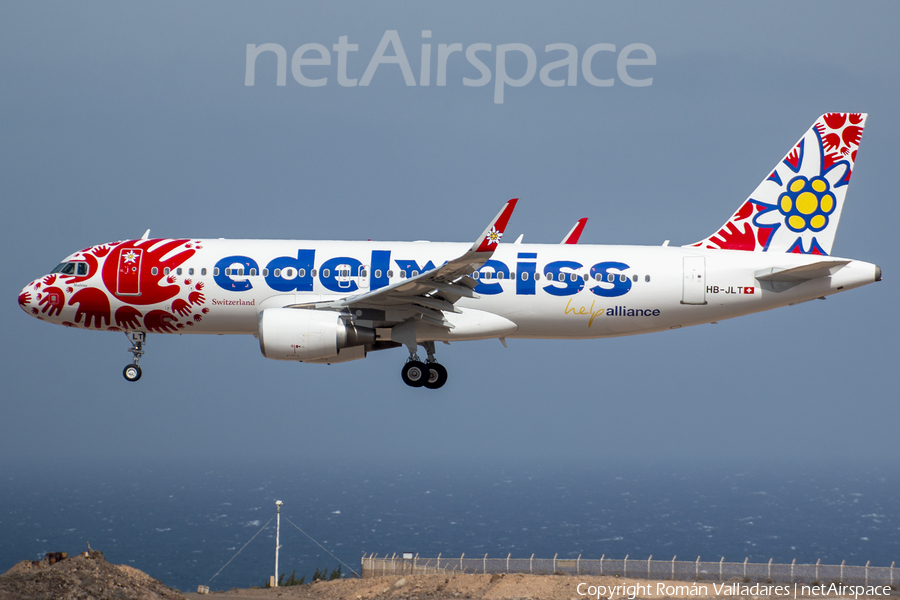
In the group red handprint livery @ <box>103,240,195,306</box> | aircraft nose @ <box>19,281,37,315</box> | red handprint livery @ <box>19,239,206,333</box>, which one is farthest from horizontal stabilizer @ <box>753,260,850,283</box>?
aircraft nose @ <box>19,281,37,315</box>

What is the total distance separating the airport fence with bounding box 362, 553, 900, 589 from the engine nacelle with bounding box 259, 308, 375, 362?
53.1 feet

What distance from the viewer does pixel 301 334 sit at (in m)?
26.1

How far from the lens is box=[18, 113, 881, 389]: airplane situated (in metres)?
27.8

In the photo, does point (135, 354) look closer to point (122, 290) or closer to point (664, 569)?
point (122, 290)

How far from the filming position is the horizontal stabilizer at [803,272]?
27969mm

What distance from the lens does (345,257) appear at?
28188 millimetres

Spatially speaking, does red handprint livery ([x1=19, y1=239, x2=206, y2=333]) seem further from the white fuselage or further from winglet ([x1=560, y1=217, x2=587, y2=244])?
winglet ([x1=560, y1=217, x2=587, y2=244])

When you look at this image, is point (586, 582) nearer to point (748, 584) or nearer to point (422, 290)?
point (748, 584)

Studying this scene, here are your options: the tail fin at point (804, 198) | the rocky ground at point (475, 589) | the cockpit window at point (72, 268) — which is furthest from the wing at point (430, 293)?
the rocky ground at point (475, 589)

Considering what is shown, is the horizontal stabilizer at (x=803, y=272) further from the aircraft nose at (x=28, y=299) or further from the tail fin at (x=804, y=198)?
the aircraft nose at (x=28, y=299)

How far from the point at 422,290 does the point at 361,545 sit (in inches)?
5112

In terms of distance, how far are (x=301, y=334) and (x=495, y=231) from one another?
6.68 meters

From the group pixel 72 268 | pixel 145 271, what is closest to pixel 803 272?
pixel 145 271

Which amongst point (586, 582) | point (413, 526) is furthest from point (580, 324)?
point (413, 526)
